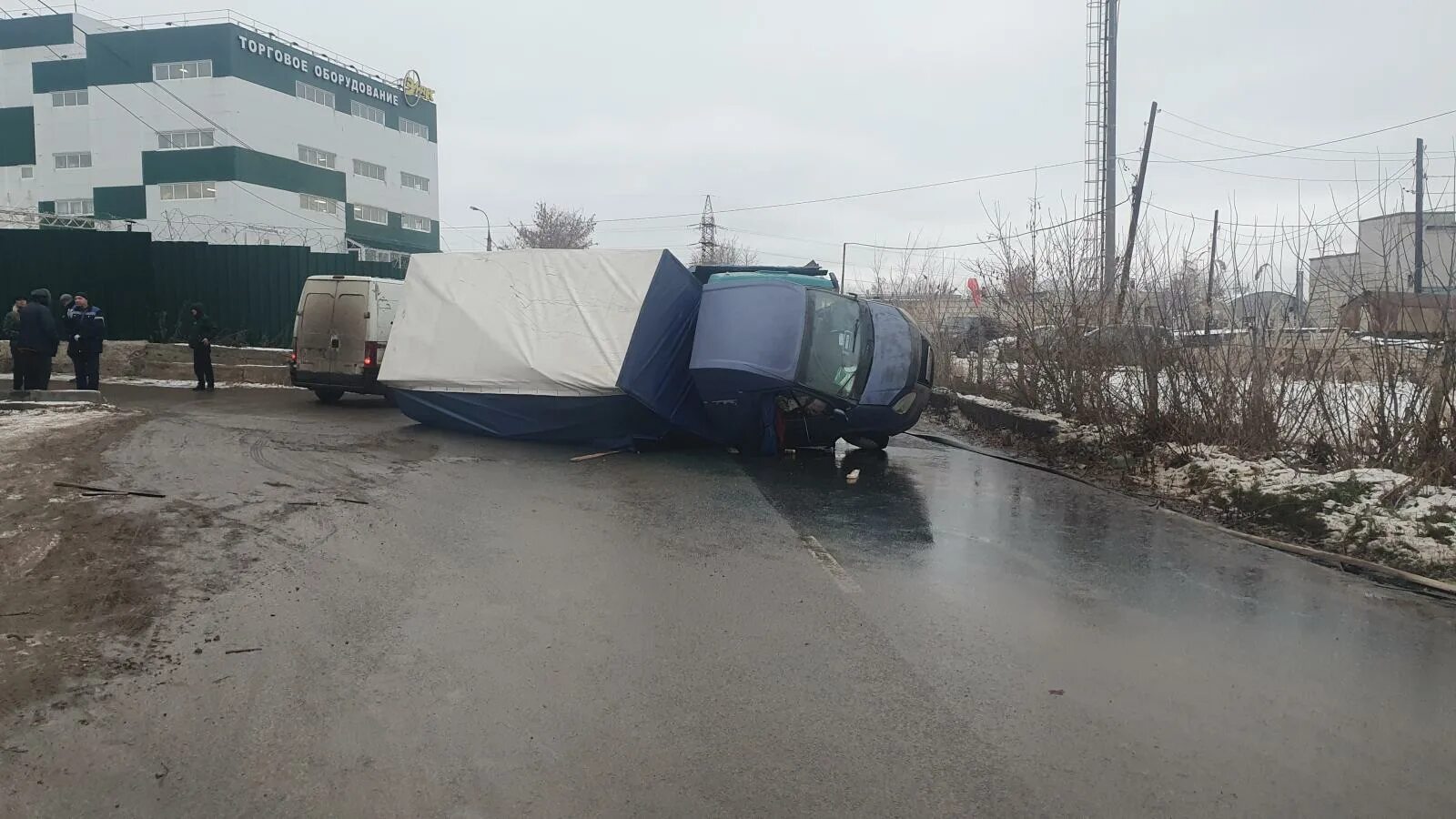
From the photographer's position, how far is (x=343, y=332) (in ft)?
49.8

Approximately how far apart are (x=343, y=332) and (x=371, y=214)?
54399 millimetres

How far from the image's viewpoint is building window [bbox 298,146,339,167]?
2315 inches

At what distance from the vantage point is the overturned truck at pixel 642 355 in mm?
11164

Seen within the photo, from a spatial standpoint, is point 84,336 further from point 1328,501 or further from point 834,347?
point 1328,501

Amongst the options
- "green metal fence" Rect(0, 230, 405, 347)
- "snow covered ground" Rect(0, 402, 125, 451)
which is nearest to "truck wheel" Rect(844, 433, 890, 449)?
"snow covered ground" Rect(0, 402, 125, 451)

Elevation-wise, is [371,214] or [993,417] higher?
[371,214]

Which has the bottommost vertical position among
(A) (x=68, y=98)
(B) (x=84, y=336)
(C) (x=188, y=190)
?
(B) (x=84, y=336)

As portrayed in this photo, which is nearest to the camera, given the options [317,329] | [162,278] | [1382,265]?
[1382,265]

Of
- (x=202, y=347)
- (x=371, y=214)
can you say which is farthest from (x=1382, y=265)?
(x=371, y=214)

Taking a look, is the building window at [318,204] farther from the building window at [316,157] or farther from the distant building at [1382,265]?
the distant building at [1382,265]

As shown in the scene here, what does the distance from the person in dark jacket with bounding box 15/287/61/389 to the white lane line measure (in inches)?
466

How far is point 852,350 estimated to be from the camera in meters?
11.3

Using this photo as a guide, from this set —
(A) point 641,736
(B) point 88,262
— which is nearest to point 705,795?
(A) point 641,736

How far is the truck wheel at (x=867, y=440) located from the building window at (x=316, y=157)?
5536cm
